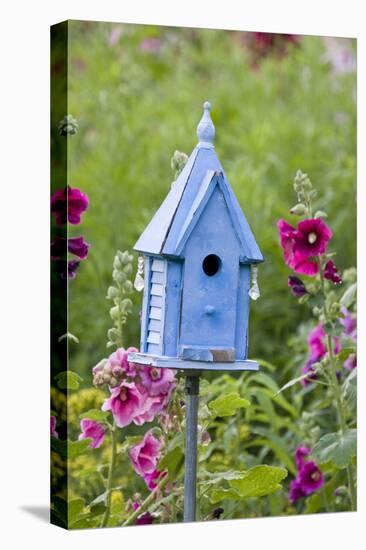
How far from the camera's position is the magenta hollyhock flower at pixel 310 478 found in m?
4.99

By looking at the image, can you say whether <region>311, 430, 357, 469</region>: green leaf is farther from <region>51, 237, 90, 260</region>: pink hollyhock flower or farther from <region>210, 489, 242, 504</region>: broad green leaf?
<region>51, 237, 90, 260</region>: pink hollyhock flower

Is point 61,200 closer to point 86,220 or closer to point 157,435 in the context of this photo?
point 157,435

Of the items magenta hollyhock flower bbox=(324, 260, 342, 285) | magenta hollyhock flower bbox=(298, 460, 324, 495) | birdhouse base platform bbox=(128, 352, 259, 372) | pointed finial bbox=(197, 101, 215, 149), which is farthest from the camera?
magenta hollyhock flower bbox=(298, 460, 324, 495)

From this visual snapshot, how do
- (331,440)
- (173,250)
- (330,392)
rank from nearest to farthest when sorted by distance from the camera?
(173,250) < (331,440) < (330,392)

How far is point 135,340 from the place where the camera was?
609 cm

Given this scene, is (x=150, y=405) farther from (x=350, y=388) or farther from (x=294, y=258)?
(x=350, y=388)

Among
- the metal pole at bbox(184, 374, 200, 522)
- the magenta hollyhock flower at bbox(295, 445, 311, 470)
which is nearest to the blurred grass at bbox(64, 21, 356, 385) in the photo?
the magenta hollyhock flower at bbox(295, 445, 311, 470)

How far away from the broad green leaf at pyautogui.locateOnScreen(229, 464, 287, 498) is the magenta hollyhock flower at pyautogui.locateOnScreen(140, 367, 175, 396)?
Result: 35cm

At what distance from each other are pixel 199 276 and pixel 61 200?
22.9 inches

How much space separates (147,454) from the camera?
4434 mm

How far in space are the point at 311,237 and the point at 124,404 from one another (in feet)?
2.75

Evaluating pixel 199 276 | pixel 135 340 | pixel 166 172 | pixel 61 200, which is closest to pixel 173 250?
pixel 199 276

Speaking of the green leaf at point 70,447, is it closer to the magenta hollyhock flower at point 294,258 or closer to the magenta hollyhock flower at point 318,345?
the magenta hollyhock flower at point 294,258

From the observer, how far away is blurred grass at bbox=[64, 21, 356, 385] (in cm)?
630
